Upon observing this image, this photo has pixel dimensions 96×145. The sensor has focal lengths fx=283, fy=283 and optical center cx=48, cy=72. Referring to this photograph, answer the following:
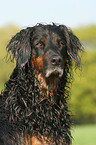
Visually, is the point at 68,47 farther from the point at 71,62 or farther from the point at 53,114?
the point at 53,114

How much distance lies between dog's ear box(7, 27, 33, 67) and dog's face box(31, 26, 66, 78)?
113 millimetres

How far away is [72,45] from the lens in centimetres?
583

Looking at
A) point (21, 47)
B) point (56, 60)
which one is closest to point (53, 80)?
point (56, 60)

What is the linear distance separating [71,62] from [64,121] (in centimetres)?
121

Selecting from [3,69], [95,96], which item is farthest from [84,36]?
[3,69]

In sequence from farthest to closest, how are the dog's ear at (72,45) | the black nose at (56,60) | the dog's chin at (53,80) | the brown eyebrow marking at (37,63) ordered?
the dog's ear at (72,45) < the dog's chin at (53,80) < the brown eyebrow marking at (37,63) < the black nose at (56,60)

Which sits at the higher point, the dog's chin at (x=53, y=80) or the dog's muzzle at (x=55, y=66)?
the dog's muzzle at (x=55, y=66)

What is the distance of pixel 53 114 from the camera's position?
17.6 feet

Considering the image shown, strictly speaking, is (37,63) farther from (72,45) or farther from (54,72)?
(72,45)

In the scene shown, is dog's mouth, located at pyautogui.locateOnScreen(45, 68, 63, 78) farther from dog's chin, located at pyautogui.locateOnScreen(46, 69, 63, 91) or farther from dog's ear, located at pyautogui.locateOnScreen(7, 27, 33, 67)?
dog's ear, located at pyautogui.locateOnScreen(7, 27, 33, 67)

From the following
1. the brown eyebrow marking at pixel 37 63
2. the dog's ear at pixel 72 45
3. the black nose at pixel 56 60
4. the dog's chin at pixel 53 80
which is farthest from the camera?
the dog's ear at pixel 72 45

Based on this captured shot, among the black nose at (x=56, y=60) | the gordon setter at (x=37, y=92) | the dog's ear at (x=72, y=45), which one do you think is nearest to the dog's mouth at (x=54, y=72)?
the gordon setter at (x=37, y=92)

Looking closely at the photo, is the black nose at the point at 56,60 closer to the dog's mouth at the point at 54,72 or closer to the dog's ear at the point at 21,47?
the dog's mouth at the point at 54,72

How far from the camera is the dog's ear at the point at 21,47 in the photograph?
5242 mm
